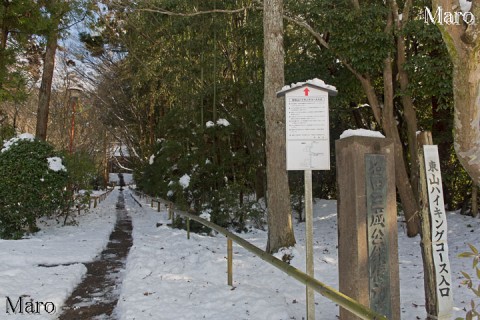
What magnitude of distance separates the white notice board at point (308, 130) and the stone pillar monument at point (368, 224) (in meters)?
0.20

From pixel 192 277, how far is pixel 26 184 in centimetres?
633

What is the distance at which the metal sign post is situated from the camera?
13.0 ft

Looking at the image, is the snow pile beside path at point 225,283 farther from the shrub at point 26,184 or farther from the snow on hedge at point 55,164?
the snow on hedge at point 55,164

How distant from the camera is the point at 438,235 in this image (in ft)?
11.5

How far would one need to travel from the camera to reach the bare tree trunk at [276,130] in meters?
7.29

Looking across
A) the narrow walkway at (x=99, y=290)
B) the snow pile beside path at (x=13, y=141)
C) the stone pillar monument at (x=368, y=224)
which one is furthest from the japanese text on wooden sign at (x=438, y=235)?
the snow pile beside path at (x=13, y=141)

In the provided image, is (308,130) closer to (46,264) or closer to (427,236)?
(427,236)

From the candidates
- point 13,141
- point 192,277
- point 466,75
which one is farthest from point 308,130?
point 13,141

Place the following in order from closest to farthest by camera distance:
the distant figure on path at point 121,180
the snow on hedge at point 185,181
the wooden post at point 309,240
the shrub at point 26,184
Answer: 1. the wooden post at point 309,240
2. the shrub at point 26,184
3. the snow on hedge at point 185,181
4. the distant figure on path at point 121,180

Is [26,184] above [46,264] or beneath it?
above

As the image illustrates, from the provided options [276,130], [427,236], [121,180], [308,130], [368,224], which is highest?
[276,130]

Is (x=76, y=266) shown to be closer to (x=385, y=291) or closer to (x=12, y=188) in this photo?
(x=12, y=188)

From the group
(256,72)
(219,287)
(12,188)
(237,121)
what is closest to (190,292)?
(219,287)

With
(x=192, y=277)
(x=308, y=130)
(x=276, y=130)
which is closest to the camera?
(x=308, y=130)
